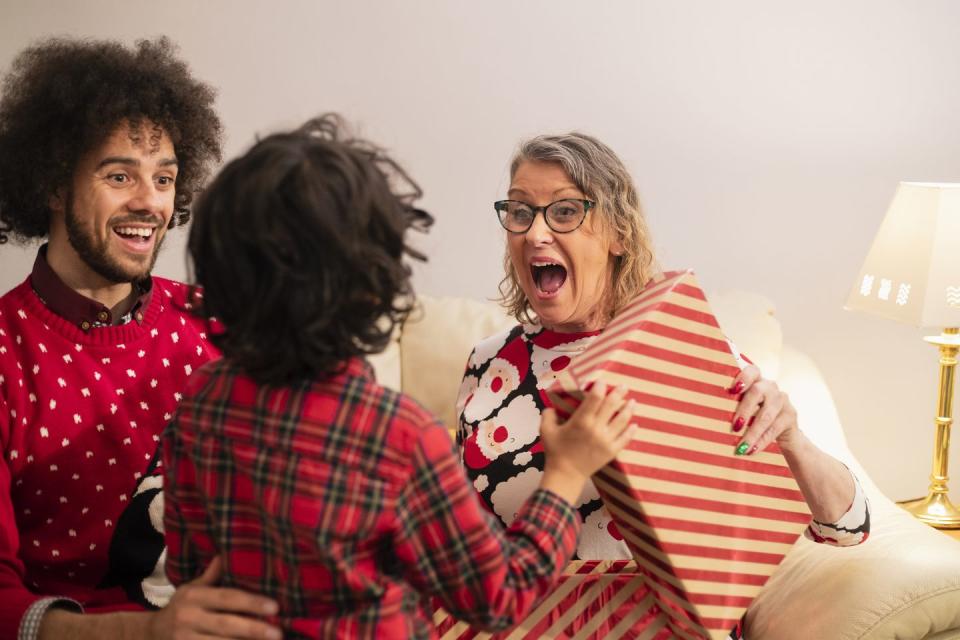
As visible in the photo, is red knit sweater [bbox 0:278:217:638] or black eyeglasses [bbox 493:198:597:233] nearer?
red knit sweater [bbox 0:278:217:638]

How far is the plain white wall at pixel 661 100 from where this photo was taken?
2.75 metres

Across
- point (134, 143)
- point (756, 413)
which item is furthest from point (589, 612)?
point (134, 143)

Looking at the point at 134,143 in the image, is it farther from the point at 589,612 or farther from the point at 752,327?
the point at 752,327

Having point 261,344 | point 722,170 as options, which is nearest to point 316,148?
point 261,344

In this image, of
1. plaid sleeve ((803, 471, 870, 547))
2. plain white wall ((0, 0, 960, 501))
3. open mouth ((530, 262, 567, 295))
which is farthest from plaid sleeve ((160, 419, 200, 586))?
plain white wall ((0, 0, 960, 501))

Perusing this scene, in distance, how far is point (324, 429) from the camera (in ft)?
3.02

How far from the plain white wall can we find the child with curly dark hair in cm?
177

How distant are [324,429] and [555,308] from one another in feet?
2.34

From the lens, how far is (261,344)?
921mm

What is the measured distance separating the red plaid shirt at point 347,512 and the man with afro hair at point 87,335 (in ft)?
1.36

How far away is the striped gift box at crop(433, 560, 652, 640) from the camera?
4.12 ft

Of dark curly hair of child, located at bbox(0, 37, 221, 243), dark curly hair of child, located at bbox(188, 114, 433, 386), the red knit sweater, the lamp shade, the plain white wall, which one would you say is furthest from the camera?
the plain white wall

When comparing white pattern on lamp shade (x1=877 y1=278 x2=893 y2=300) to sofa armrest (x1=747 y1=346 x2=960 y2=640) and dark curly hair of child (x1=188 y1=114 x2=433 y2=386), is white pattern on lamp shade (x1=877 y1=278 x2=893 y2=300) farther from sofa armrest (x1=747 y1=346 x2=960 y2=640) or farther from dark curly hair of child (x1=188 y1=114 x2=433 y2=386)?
dark curly hair of child (x1=188 y1=114 x2=433 y2=386)

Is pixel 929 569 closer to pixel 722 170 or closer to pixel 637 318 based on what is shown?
pixel 637 318
